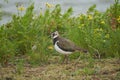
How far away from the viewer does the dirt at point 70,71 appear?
7523 mm

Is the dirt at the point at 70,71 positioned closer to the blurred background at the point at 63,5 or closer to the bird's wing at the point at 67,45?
the bird's wing at the point at 67,45

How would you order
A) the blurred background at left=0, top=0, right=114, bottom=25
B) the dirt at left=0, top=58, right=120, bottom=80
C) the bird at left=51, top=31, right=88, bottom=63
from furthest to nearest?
the blurred background at left=0, top=0, right=114, bottom=25
the bird at left=51, top=31, right=88, bottom=63
the dirt at left=0, top=58, right=120, bottom=80

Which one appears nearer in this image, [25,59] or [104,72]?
[104,72]

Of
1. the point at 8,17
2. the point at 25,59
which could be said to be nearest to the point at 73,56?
the point at 25,59

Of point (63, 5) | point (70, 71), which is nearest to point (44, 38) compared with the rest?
point (70, 71)

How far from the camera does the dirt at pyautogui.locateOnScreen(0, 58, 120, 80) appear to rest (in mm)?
7523

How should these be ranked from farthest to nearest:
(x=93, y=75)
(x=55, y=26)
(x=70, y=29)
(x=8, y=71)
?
(x=55, y=26) < (x=70, y=29) < (x=8, y=71) < (x=93, y=75)

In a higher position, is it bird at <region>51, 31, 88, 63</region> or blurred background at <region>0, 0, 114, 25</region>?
bird at <region>51, 31, 88, 63</region>

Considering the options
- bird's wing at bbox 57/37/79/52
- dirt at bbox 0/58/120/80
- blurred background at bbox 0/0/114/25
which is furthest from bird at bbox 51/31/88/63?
A: blurred background at bbox 0/0/114/25

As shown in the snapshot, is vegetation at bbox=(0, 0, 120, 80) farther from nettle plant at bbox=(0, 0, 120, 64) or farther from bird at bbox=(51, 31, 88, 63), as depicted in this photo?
bird at bbox=(51, 31, 88, 63)

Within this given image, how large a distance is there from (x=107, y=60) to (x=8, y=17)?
649cm

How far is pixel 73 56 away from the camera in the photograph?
29.4 ft

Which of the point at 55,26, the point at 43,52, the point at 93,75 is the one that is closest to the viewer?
the point at 93,75

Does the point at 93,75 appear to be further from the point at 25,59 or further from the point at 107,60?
the point at 25,59
